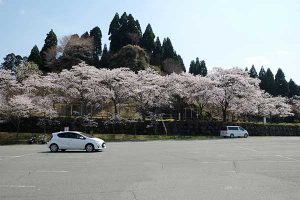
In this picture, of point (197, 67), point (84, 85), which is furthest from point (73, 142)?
point (197, 67)

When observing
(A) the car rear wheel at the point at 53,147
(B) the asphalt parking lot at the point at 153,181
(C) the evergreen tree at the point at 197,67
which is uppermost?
(C) the evergreen tree at the point at 197,67

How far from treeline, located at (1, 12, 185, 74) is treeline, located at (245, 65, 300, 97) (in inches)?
781

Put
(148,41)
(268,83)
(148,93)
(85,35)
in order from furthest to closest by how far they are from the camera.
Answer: (268,83) → (148,41) → (85,35) → (148,93)

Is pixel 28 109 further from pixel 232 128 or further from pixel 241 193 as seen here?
pixel 241 193

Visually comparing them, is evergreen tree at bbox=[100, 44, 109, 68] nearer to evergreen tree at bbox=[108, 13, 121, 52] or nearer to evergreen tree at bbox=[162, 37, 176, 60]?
evergreen tree at bbox=[108, 13, 121, 52]

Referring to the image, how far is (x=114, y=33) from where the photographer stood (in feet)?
262

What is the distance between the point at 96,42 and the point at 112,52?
4457 mm

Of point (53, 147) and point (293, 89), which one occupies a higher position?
point (293, 89)

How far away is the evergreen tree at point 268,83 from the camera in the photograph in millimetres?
83625

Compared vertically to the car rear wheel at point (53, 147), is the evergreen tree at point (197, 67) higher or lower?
higher

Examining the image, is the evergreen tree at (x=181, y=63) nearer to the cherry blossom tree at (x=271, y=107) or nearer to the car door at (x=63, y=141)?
the cherry blossom tree at (x=271, y=107)

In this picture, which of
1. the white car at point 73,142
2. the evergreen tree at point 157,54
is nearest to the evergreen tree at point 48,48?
the evergreen tree at point 157,54

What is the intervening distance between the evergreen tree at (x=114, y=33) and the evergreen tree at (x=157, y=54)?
7891 mm

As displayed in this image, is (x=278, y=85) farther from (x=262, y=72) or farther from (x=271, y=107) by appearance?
(x=271, y=107)
